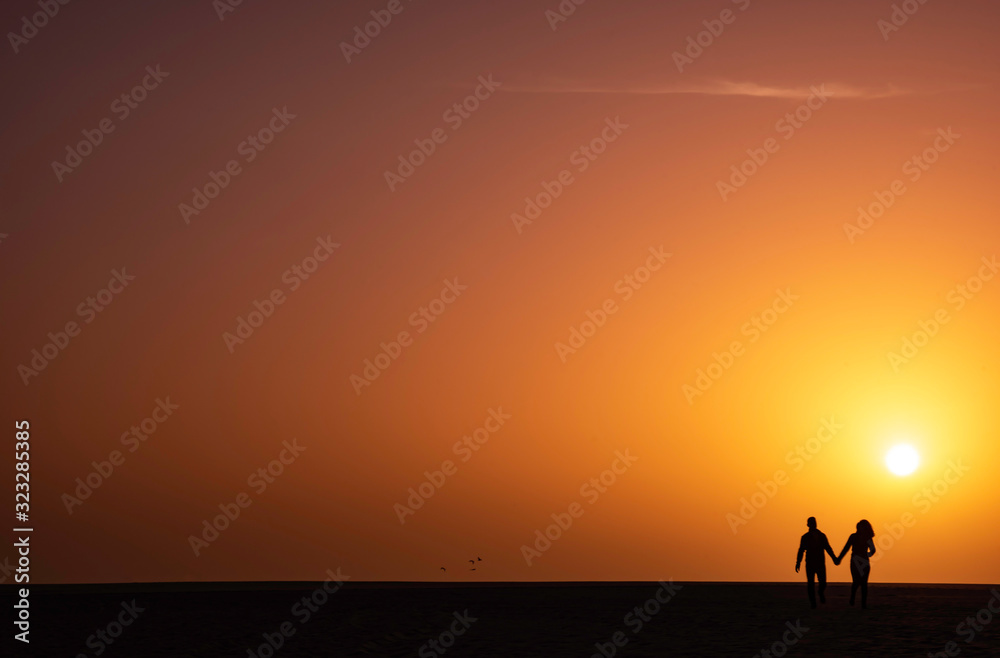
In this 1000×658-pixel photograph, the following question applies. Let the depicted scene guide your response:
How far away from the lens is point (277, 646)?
18.5 metres

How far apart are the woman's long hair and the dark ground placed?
60.4 inches

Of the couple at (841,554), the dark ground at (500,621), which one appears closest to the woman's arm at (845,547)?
the couple at (841,554)

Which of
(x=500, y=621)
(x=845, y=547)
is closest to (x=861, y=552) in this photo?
(x=845, y=547)

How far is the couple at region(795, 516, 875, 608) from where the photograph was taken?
82.1 feet

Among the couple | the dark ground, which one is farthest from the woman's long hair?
the dark ground

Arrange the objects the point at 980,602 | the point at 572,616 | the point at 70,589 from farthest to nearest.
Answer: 1. the point at 70,589
2. the point at 980,602
3. the point at 572,616

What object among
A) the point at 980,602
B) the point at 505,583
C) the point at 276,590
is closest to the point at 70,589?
the point at 276,590

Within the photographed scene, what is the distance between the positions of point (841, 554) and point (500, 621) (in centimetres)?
766

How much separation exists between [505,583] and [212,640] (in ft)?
60.5

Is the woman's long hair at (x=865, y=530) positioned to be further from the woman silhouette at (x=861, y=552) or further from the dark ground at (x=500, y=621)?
the dark ground at (x=500, y=621)

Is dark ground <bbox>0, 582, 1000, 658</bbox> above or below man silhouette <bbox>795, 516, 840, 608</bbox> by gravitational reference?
below

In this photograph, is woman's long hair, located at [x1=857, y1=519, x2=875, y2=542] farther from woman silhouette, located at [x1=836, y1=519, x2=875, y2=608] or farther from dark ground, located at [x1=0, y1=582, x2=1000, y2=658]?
dark ground, located at [x1=0, y1=582, x2=1000, y2=658]

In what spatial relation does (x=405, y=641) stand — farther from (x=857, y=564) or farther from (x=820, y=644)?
(x=857, y=564)

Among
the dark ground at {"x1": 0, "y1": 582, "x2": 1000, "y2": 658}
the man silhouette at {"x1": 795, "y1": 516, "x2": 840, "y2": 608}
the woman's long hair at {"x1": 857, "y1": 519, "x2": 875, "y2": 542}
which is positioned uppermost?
the woman's long hair at {"x1": 857, "y1": 519, "x2": 875, "y2": 542}
